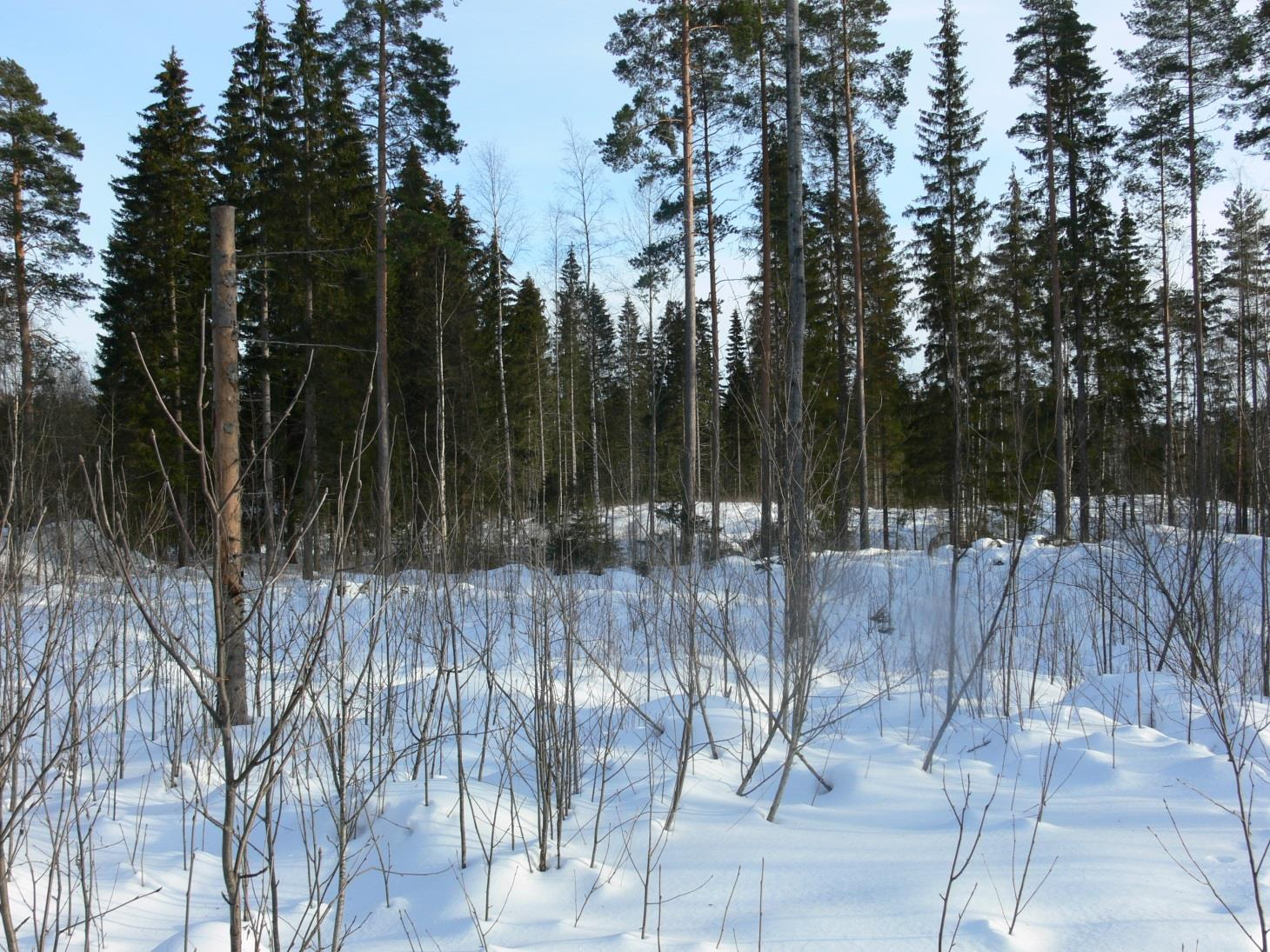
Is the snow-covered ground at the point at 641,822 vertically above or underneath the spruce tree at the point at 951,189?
underneath

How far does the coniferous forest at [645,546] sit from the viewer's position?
2.71 meters

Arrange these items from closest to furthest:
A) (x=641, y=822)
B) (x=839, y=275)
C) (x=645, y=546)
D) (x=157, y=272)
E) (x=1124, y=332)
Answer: (x=641, y=822), (x=645, y=546), (x=157, y=272), (x=839, y=275), (x=1124, y=332)

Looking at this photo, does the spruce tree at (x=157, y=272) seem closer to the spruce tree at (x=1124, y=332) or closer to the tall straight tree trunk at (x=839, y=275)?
the tall straight tree trunk at (x=839, y=275)

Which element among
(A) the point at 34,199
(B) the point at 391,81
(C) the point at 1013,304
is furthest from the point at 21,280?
(C) the point at 1013,304

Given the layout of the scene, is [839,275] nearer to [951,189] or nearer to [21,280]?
[951,189]

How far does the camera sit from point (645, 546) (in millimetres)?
6957

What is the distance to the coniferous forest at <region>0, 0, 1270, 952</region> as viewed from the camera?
2.71m

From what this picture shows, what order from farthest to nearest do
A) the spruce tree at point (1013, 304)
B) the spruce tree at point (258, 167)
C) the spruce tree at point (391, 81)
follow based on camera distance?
the spruce tree at point (1013, 304) → the spruce tree at point (258, 167) → the spruce tree at point (391, 81)

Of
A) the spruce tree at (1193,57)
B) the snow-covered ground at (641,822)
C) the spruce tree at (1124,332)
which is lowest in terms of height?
the snow-covered ground at (641,822)

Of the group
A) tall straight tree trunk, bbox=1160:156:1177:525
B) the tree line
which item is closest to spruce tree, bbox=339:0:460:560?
the tree line

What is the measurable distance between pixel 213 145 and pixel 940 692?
18.4 meters

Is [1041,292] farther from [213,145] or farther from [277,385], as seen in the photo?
[213,145]

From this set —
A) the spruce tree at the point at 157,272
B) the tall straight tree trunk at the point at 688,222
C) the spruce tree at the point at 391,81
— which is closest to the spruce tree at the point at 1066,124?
the tall straight tree trunk at the point at 688,222

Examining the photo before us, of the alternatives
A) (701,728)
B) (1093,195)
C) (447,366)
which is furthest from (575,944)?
(1093,195)
